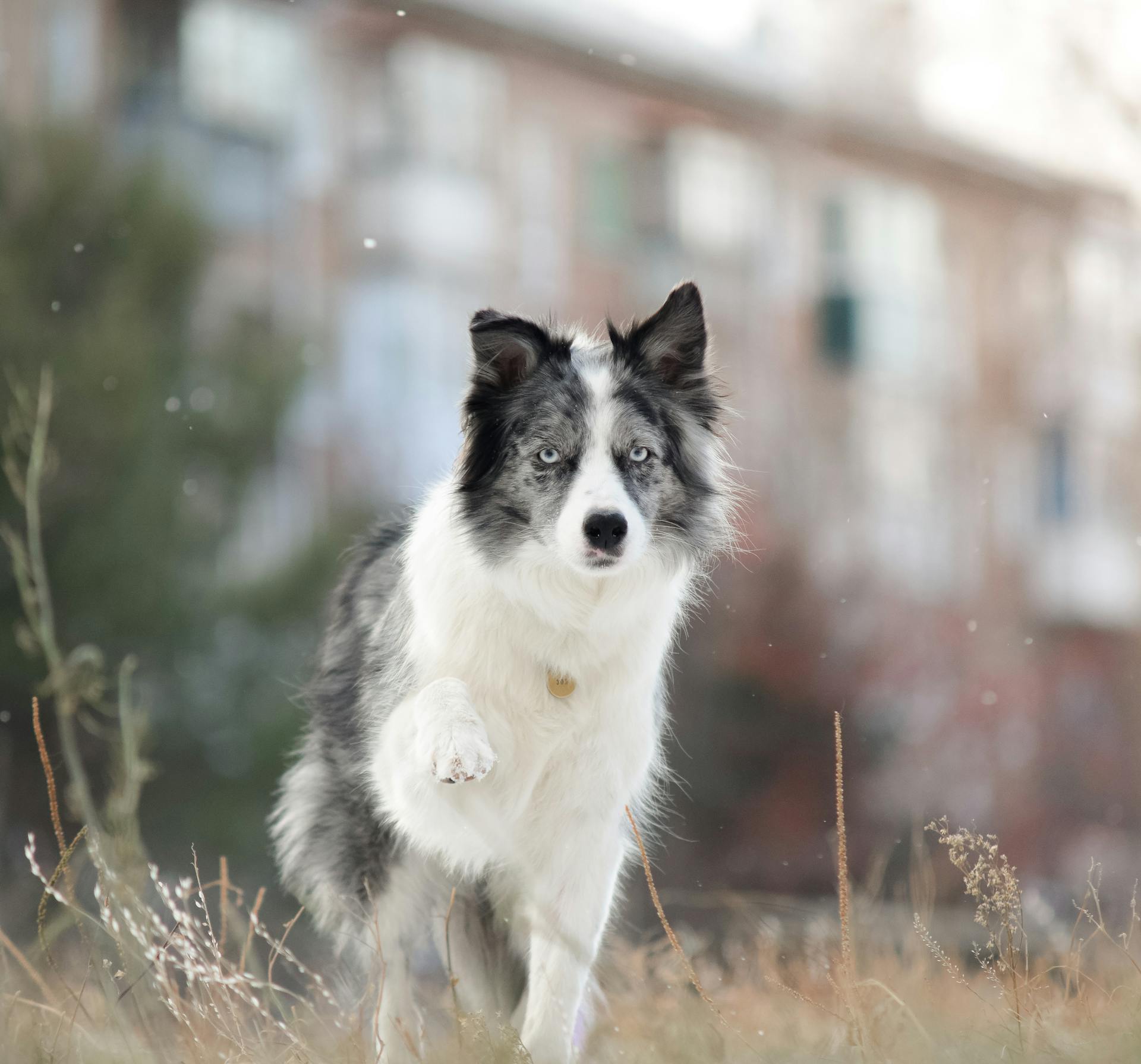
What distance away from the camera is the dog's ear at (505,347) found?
3707mm

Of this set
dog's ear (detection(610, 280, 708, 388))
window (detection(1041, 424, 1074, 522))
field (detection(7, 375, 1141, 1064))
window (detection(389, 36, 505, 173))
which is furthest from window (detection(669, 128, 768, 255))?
field (detection(7, 375, 1141, 1064))

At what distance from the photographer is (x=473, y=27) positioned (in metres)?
21.5

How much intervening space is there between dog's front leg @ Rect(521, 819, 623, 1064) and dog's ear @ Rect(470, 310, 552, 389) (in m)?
1.39

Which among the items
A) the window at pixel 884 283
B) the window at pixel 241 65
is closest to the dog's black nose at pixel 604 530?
the window at pixel 241 65

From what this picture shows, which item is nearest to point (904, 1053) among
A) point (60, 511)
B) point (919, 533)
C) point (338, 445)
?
point (60, 511)

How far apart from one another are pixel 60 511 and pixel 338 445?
5.58 m

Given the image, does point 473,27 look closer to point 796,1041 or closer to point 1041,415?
point 1041,415

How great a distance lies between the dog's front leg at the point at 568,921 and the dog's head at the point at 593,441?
91 cm

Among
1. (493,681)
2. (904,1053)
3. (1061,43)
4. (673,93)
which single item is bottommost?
(904,1053)

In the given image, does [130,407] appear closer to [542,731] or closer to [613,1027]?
[613,1027]

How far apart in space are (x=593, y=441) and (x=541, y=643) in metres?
0.63

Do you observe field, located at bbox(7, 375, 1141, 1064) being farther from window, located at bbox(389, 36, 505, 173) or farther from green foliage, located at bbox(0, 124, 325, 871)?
window, located at bbox(389, 36, 505, 173)

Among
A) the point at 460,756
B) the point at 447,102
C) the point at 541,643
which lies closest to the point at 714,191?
the point at 447,102

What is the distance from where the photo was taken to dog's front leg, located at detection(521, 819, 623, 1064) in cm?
376
